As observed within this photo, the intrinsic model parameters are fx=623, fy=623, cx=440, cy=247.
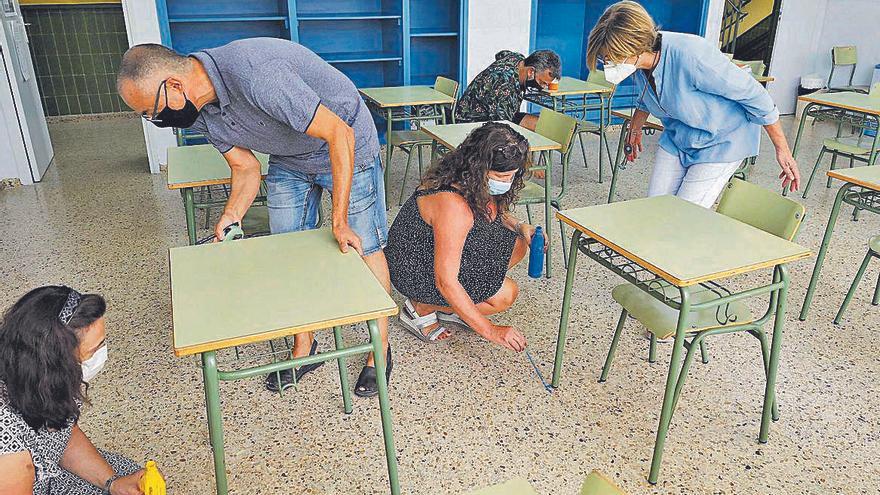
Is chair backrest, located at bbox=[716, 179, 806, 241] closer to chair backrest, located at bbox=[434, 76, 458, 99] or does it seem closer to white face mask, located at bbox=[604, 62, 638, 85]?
white face mask, located at bbox=[604, 62, 638, 85]

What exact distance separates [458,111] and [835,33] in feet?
18.1

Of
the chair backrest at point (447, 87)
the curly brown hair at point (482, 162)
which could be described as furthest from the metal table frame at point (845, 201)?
the chair backrest at point (447, 87)

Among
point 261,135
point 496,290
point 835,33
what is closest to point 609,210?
point 496,290

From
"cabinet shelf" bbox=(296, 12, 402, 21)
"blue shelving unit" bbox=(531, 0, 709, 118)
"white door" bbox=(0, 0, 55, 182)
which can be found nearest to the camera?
"white door" bbox=(0, 0, 55, 182)

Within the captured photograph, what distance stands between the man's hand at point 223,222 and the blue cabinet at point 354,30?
331 centimetres

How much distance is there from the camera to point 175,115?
5.47 feet

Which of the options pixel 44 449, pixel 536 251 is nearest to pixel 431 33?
pixel 536 251

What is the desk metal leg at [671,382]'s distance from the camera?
1.61 m

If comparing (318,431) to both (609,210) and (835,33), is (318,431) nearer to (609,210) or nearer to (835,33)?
(609,210)

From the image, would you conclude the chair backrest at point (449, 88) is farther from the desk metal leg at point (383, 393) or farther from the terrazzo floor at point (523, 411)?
the desk metal leg at point (383, 393)

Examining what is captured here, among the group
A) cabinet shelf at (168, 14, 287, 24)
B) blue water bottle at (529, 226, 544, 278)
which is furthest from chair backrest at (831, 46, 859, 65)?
blue water bottle at (529, 226, 544, 278)

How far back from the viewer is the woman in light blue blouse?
7.20 ft

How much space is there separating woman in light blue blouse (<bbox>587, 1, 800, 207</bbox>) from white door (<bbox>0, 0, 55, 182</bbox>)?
4.27 m

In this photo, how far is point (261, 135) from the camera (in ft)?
6.22
